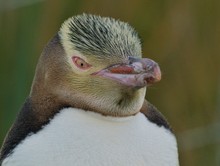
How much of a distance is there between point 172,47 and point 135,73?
1.25 metres

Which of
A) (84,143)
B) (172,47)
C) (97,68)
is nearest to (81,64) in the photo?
(97,68)

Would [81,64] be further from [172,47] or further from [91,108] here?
[172,47]

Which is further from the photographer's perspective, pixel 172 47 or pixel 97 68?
pixel 172 47

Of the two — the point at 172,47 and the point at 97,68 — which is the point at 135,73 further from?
the point at 172,47

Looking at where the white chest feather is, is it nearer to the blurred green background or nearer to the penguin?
the penguin

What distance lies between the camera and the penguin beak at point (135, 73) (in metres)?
1.59

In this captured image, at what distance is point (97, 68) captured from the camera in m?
1.67

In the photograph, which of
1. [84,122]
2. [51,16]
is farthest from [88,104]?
[51,16]

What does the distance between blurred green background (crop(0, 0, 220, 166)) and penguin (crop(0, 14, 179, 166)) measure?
3.23ft

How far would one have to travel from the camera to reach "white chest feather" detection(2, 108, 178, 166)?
1646mm

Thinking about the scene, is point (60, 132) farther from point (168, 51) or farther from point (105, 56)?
point (168, 51)

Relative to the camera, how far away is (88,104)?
5.41ft

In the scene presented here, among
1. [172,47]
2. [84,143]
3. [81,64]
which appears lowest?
[172,47]

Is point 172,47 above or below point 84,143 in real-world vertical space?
below
